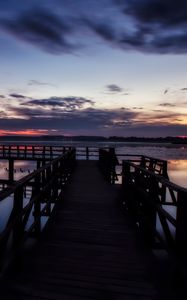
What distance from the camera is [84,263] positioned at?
4.62 m

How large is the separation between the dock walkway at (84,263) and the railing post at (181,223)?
0.62 m

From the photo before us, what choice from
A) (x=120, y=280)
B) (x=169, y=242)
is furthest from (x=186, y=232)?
(x=120, y=280)

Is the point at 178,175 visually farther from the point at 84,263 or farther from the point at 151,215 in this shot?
the point at 84,263

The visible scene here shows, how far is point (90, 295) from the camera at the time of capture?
363cm

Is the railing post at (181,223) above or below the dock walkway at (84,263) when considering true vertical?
above

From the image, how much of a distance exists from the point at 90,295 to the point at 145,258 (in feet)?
5.06

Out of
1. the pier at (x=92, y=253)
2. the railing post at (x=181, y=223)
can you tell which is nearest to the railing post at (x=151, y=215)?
the pier at (x=92, y=253)

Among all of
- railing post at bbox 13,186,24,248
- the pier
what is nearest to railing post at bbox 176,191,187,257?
the pier

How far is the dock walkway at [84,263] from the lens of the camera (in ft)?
12.1

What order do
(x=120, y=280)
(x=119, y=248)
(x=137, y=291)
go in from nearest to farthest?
1. (x=137, y=291)
2. (x=120, y=280)
3. (x=119, y=248)

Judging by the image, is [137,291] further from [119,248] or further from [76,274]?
[119,248]

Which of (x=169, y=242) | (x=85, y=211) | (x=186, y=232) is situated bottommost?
(x=85, y=211)

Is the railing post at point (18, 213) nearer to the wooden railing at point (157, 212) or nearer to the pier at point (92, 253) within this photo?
the pier at point (92, 253)

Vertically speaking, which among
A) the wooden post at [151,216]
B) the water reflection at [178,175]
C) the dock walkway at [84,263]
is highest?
the wooden post at [151,216]
